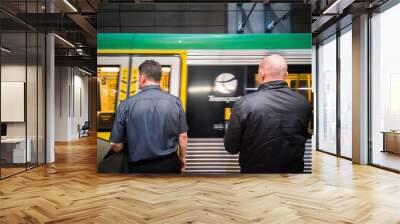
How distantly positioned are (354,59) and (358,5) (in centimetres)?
159

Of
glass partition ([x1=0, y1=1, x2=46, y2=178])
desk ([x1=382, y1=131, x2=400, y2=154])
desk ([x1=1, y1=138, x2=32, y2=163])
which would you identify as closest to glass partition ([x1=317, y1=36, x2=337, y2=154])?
desk ([x1=382, y1=131, x2=400, y2=154])

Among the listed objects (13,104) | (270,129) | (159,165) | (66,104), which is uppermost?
(66,104)

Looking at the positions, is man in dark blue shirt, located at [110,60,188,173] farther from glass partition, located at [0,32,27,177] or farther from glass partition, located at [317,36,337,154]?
glass partition, located at [317,36,337,154]

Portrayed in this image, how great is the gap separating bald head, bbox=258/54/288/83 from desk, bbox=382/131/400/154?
2.77m

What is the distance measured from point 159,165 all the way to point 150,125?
64 centimetres

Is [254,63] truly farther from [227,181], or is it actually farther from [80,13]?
[80,13]

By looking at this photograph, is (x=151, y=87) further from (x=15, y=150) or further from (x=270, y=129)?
(x=15, y=150)

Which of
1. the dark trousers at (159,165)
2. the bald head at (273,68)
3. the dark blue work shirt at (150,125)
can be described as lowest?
the dark trousers at (159,165)

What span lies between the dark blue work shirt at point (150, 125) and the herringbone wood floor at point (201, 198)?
22.2 inches

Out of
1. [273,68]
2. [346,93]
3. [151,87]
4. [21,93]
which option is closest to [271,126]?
[273,68]

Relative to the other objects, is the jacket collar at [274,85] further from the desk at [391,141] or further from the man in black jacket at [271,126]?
the desk at [391,141]

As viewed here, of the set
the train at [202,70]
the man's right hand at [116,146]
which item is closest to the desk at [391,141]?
the train at [202,70]

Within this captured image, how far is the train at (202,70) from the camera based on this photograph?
590 centimetres

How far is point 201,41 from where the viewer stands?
19.6ft
